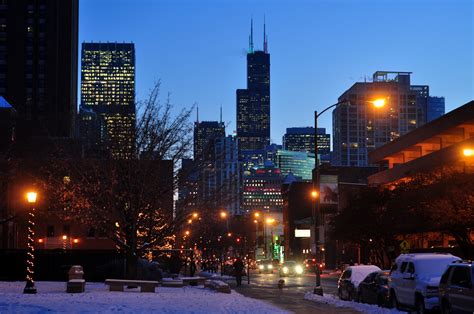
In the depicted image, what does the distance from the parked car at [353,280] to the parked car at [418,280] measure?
18.2ft

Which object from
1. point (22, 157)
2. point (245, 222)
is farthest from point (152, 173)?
point (245, 222)

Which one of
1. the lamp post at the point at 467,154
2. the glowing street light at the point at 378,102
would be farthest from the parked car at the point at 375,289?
the lamp post at the point at 467,154

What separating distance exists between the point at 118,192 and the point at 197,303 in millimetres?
12859

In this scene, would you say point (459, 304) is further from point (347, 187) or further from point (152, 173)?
point (347, 187)

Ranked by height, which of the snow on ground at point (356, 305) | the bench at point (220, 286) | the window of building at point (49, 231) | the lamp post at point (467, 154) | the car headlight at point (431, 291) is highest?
→ the lamp post at point (467, 154)

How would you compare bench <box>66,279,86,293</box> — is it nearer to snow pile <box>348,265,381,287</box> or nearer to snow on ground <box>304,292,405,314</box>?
snow on ground <box>304,292,405,314</box>

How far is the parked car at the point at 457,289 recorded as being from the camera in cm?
1853

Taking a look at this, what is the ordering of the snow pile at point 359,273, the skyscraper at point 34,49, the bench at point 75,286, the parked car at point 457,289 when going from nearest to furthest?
the parked car at point 457,289, the bench at point 75,286, the snow pile at point 359,273, the skyscraper at point 34,49

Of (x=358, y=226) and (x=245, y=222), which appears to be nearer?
(x=358, y=226)

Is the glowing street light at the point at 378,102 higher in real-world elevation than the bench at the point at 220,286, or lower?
higher

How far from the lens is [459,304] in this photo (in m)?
19.0

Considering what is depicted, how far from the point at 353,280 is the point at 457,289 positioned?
12.7 m

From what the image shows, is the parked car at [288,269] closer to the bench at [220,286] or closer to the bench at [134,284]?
the bench at [220,286]

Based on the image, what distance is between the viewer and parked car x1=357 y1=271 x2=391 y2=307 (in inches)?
1100
